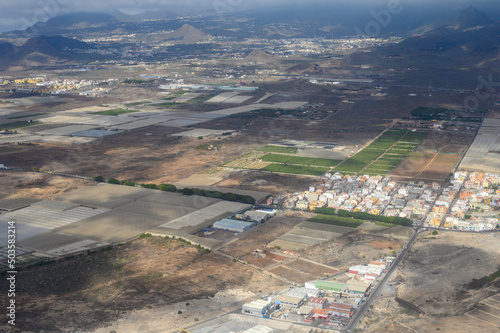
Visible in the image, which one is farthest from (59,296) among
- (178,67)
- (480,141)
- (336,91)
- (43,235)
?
(178,67)

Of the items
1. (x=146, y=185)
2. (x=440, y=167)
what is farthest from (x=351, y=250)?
(x=440, y=167)

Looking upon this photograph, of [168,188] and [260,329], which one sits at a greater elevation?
[168,188]

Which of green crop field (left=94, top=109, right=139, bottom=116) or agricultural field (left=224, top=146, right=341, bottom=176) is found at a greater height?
green crop field (left=94, top=109, right=139, bottom=116)

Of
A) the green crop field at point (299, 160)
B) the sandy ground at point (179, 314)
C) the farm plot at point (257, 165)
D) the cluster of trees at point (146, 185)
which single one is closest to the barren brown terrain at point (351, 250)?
the sandy ground at point (179, 314)

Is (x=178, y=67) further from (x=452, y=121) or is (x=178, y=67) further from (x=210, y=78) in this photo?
(x=452, y=121)

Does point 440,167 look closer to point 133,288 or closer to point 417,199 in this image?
point 417,199

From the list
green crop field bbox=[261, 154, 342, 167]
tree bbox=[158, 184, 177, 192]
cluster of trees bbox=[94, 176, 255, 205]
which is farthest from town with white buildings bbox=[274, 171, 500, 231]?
tree bbox=[158, 184, 177, 192]

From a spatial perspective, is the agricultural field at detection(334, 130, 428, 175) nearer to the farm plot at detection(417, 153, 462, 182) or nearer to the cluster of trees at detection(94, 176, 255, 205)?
the farm plot at detection(417, 153, 462, 182)
